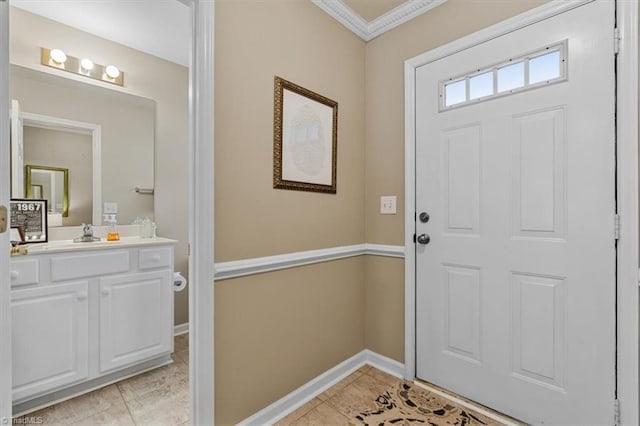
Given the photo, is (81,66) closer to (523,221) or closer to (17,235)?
(17,235)

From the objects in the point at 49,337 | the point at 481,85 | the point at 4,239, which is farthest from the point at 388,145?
the point at 49,337

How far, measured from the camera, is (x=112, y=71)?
8.04 feet

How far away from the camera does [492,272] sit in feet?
5.49

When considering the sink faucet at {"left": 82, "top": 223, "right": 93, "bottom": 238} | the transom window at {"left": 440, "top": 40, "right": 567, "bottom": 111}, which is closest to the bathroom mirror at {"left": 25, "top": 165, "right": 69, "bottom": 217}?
the sink faucet at {"left": 82, "top": 223, "right": 93, "bottom": 238}

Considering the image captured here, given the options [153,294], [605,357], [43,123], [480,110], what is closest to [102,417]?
[153,294]

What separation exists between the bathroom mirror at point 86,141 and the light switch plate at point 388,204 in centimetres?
205

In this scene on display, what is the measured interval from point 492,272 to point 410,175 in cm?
76

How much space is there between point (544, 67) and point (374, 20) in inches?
45.9

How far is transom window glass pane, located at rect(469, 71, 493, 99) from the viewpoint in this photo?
168 cm

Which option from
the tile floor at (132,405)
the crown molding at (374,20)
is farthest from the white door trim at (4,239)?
the crown molding at (374,20)

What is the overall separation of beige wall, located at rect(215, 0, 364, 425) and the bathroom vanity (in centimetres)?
106

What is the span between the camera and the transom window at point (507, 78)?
1471mm

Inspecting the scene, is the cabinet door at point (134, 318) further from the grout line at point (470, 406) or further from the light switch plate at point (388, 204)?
the grout line at point (470, 406)

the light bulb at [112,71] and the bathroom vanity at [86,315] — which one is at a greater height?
the light bulb at [112,71]
